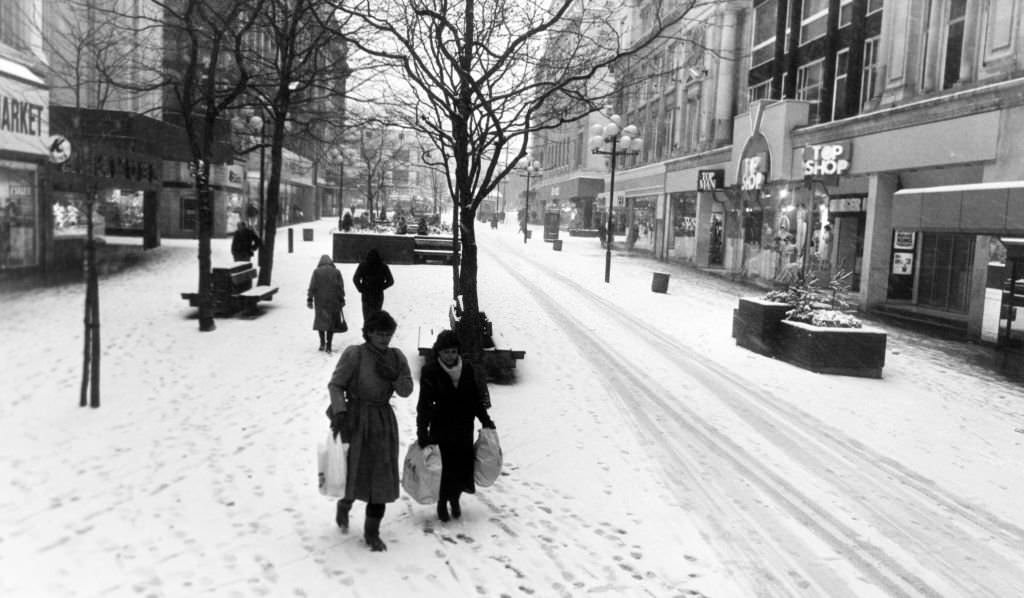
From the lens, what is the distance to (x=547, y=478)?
23.7 ft

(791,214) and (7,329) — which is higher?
(791,214)

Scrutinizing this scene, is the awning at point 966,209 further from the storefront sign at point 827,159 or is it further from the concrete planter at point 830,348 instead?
the concrete planter at point 830,348

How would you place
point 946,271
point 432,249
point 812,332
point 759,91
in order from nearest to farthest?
point 812,332 → point 946,271 → point 432,249 → point 759,91

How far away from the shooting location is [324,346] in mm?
12531

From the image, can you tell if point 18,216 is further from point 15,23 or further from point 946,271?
point 946,271

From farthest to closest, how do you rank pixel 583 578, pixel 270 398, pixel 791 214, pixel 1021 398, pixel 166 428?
pixel 791 214
pixel 1021 398
pixel 270 398
pixel 166 428
pixel 583 578

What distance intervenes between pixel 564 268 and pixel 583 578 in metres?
25.8

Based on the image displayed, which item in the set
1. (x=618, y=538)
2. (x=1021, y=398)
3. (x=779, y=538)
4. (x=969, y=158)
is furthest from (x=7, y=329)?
(x=969, y=158)

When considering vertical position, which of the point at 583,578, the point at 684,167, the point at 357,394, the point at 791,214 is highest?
the point at 684,167

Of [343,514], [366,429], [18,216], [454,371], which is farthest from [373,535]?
[18,216]

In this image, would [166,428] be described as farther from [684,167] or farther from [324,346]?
[684,167]

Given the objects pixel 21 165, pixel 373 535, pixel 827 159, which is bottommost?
pixel 373 535

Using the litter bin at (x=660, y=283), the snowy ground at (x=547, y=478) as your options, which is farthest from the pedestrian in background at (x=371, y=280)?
the litter bin at (x=660, y=283)

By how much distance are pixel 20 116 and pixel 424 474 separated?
1345cm
